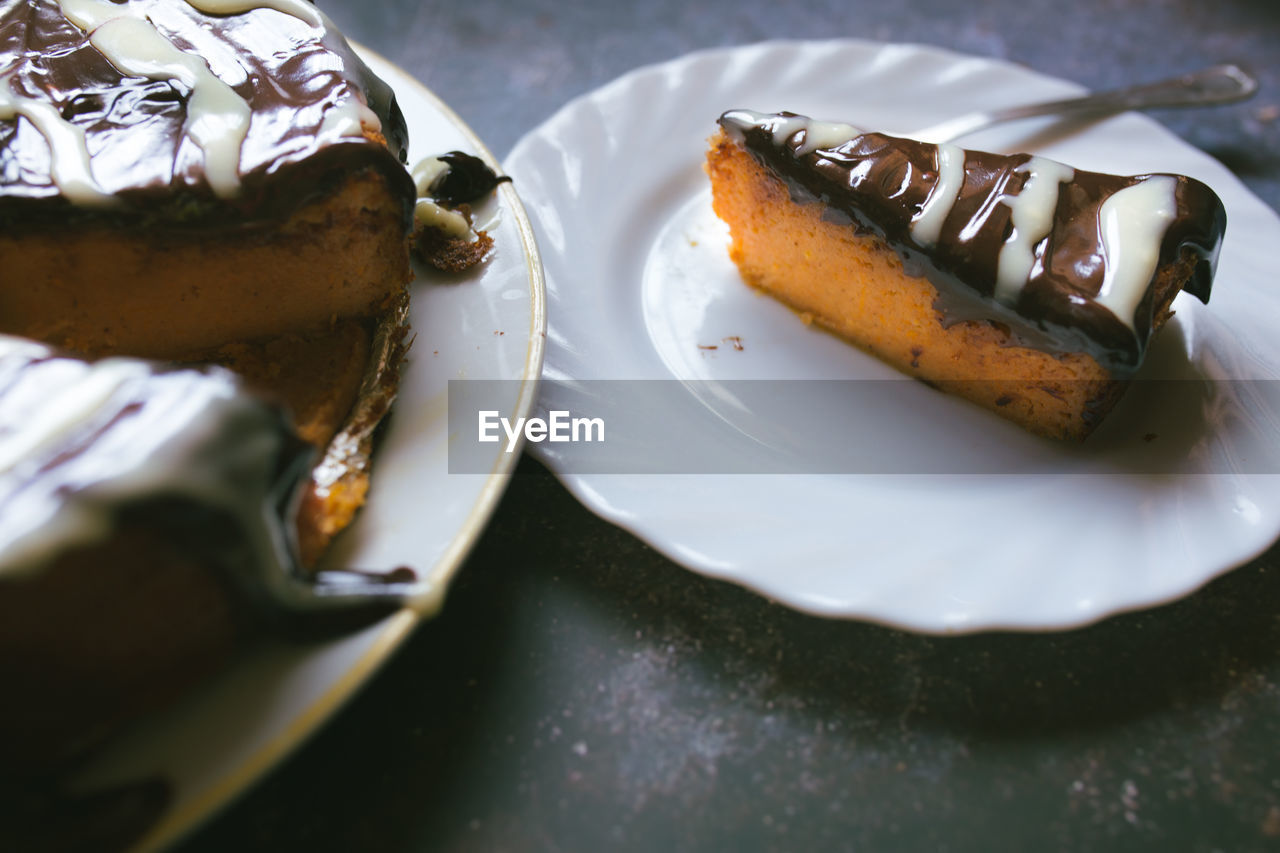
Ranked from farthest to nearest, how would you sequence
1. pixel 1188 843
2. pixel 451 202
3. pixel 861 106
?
pixel 861 106
pixel 451 202
pixel 1188 843

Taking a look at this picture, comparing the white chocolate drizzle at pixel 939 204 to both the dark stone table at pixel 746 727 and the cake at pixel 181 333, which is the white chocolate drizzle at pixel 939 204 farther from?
the cake at pixel 181 333

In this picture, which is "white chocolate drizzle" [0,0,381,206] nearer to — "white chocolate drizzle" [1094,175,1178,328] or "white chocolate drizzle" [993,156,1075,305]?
"white chocolate drizzle" [993,156,1075,305]

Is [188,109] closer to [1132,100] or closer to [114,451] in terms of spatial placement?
[114,451]

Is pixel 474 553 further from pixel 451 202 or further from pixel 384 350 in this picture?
pixel 451 202

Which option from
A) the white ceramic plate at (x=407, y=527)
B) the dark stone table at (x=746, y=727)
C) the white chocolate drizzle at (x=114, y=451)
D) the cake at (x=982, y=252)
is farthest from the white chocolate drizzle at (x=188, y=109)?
the cake at (x=982, y=252)

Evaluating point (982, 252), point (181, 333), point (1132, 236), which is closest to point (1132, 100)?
point (1132, 236)

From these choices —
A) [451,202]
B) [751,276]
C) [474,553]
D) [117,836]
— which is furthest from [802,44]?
[117,836]
